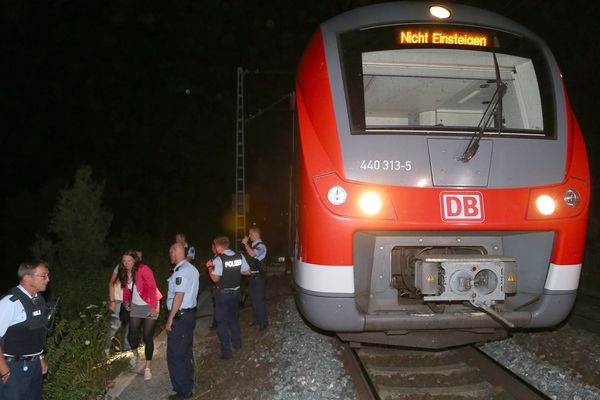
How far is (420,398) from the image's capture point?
4621 millimetres

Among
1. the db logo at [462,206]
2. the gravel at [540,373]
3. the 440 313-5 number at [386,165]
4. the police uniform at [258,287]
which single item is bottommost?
the gravel at [540,373]

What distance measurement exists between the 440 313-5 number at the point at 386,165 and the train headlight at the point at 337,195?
0.90 feet

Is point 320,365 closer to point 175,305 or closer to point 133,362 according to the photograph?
point 175,305

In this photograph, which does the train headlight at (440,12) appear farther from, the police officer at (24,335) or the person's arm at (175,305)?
the police officer at (24,335)

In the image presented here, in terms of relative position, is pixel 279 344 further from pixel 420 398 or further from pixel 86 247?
pixel 86 247

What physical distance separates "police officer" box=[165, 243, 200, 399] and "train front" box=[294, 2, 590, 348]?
1.45 metres

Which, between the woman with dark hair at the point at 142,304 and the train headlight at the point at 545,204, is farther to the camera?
the woman with dark hair at the point at 142,304

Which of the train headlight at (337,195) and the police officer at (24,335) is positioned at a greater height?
the train headlight at (337,195)

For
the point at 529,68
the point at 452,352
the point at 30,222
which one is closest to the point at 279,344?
the point at 452,352

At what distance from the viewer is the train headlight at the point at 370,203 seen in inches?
161

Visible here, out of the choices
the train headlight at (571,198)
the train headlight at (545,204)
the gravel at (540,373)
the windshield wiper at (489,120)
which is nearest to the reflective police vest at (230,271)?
the gravel at (540,373)

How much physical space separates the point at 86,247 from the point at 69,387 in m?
9.41

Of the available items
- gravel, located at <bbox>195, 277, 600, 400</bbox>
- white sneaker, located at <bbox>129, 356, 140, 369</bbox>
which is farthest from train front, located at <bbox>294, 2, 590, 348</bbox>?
white sneaker, located at <bbox>129, 356, 140, 369</bbox>

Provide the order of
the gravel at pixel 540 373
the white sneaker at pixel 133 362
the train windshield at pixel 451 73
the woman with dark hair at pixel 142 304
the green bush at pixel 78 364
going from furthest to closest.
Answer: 1. the white sneaker at pixel 133 362
2. the woman with dark hair at pixel 142 304
3. the green bush at pixel 78 364
4. the gravel at pixel 540 373
5. the train windshield at pixel 451 73
